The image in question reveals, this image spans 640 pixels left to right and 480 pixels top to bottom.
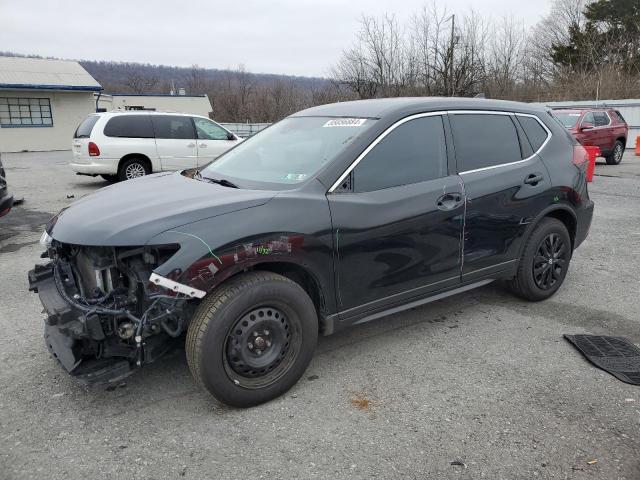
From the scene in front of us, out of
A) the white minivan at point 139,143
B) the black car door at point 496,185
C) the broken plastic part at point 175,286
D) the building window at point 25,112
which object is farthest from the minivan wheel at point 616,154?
the building window at point 25,112

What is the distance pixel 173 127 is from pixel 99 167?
1.94m

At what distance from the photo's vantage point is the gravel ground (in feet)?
8.23

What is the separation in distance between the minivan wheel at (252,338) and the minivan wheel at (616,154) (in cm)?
1621

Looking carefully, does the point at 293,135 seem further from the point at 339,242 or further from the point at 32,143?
the point at 32,143

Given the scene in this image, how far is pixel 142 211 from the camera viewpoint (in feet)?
9.67

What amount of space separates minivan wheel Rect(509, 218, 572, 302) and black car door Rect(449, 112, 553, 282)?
15 cm

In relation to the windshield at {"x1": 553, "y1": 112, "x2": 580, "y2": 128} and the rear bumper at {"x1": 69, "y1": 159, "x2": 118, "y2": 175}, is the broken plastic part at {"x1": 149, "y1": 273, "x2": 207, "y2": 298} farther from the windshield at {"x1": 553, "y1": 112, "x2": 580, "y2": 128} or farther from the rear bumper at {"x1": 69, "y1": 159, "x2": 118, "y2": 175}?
the windshield at {"x1": 553, "y1": 112, "x2": 580, "y2": 128}

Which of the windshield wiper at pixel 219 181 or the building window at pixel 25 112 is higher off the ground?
the building window at pixel 25 112

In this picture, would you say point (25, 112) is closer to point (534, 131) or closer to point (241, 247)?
point (534, 131)

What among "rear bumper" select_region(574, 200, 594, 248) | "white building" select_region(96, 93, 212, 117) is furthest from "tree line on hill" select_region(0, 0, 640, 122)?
"rear bumper" select_region(574, 200, 594, 248)

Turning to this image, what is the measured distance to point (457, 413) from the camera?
293cm

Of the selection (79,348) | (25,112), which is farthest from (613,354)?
(25,112)

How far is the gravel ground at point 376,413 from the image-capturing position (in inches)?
98.7

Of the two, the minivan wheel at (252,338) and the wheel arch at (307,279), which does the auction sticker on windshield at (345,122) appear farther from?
the minivan wheel at (252,338)
